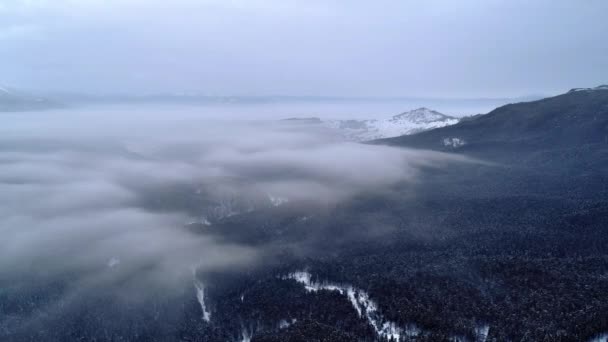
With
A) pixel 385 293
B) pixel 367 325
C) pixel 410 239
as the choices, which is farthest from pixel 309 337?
pixel 410 239

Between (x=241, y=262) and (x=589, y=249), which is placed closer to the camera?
(x=589, y=249)

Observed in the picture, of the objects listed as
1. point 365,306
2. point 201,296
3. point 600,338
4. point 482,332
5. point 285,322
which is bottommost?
point 201,296

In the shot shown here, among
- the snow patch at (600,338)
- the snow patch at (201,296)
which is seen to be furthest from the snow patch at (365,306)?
the snow patch at (600,338)

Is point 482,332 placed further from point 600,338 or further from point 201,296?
point 201,296

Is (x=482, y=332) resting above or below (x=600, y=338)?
below

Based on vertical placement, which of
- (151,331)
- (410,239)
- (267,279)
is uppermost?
(410,239)

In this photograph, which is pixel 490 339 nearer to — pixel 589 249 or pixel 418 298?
pixel 418 298

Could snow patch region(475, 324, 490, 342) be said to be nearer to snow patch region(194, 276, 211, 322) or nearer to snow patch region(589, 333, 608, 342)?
snow patch region(589, 333, 608, 342)

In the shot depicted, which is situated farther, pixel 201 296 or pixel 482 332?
pixel 201 296

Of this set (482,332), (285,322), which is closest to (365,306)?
(285,322)
